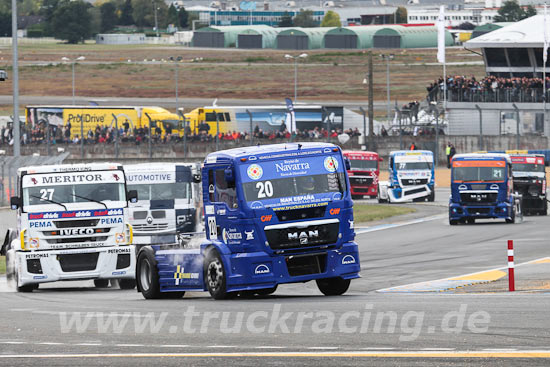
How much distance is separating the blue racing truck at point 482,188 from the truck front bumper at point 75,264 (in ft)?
59.8

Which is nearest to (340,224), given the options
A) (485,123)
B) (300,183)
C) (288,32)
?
(300,183)

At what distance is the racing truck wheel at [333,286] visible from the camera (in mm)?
17891

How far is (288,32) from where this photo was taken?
562 feet

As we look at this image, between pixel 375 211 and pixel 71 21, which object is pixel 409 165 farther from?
pixel 71 21

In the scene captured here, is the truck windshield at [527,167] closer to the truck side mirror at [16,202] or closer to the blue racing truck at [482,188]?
the blue racing truck at [482,188]

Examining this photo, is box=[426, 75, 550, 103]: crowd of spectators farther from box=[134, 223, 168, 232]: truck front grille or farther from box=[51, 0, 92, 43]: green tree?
box=[51, 0, 92, 43]: green tree

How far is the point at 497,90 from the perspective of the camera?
74.5 metres

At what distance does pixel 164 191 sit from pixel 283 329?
628 inches

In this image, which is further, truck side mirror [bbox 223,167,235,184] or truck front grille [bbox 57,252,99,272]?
truck front grille [bbox 57,252,99,272]

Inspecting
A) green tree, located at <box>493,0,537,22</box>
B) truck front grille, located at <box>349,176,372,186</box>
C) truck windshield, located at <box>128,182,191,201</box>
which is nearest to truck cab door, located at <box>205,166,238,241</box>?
truck windshield, located at <box>128,182,191,201</box>

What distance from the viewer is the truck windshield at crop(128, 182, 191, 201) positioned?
28.1 metres

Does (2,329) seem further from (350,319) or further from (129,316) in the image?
(350,319)

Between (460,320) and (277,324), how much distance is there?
2156 mm

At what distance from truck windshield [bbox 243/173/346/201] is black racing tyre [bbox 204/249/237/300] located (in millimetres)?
1126
